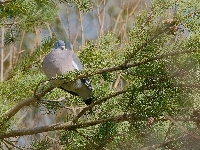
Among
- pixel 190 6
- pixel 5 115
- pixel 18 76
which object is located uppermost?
pixel 18 76

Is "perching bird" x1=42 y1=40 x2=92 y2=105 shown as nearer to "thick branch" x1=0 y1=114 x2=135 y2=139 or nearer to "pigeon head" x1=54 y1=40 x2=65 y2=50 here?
"pigeon head" x1=54 y1=40 x2=65 y2=50

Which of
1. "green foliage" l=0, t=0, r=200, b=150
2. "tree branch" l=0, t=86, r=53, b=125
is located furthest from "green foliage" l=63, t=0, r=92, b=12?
"tree branch" l=0, t=86, r=53, b=125

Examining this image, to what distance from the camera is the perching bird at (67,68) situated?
138 centimetres

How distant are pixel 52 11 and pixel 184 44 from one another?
0.85 metres

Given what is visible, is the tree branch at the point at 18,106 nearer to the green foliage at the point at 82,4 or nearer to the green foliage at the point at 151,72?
the green foliage at the point at 151,72

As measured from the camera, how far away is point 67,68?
1.46 metres

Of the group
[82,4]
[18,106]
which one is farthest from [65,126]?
[82,4]

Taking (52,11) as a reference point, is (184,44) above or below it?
below

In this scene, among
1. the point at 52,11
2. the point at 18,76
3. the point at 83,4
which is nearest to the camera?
the point at 83,4

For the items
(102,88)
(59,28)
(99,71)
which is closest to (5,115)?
(102,88)

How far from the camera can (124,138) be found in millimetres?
1257

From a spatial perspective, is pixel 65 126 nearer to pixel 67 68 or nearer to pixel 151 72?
pixel 67 68

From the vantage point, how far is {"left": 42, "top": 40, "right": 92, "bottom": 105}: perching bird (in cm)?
138

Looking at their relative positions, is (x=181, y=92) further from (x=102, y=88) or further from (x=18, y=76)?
(x=18, y=76)
